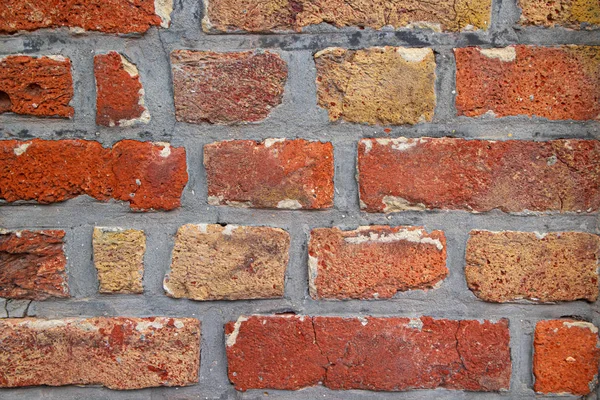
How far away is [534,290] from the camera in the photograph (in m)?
0.67

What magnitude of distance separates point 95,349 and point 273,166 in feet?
1.19

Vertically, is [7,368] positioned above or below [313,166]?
below

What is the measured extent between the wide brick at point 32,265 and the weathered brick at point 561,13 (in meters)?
0.71

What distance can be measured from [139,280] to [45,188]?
0.18 m

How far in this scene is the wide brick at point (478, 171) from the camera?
66 cm

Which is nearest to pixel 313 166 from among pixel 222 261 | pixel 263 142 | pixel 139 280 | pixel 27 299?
pixel 263 142

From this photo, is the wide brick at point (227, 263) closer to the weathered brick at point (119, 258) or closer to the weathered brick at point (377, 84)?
the weathered brick at point (119, 258)

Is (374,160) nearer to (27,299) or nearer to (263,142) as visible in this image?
(263,142)

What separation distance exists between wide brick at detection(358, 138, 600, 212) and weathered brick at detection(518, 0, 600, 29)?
16 centimetres

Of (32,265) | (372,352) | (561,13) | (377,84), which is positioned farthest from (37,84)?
(561,13)

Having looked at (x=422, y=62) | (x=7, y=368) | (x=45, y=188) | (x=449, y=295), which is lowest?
(x=7, y=368)

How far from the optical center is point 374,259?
0.67m

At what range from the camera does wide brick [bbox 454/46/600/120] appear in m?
0.65

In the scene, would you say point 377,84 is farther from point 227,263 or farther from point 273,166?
point 227,263
